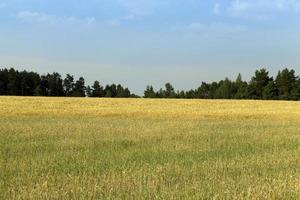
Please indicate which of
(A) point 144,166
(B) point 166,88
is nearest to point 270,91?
(B) point 166,88

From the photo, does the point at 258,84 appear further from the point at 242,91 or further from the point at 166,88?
the point at 166,88

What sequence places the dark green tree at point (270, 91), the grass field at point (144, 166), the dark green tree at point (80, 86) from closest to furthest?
1. the grass field at point (144, 166)
2. the dark green tree at point (270, 91)
3. the dark green tree at point (80, 86)

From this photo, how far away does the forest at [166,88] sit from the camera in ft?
314

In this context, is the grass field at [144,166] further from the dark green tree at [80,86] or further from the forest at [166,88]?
the dark green tree at [80,86]

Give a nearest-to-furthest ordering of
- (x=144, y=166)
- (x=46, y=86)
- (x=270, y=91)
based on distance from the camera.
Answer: (x=144, y=166) → (x=270, y=91) → (x=46, y=86)

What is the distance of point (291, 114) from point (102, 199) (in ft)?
126

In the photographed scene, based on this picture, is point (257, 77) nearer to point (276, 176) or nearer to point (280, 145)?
point (280, 145)

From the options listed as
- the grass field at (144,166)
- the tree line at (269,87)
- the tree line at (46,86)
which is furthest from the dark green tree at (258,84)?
the grass field at (144,166)

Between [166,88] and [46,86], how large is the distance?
1086 inches

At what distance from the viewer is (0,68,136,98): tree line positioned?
106m

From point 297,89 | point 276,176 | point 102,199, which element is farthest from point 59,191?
point 297,89

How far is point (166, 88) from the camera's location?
401 feet

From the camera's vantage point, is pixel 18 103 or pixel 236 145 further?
pixel 18 103

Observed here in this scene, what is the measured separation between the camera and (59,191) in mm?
8164
